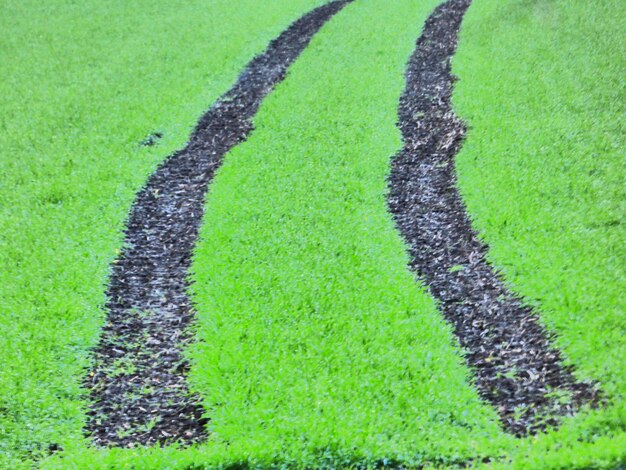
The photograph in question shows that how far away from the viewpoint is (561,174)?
976 cm

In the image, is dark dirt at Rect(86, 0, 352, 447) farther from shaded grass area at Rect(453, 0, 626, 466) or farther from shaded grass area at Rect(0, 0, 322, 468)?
shaded grass area at Rect(453, 0, 626, 466)

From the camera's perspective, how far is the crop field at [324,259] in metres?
6.10

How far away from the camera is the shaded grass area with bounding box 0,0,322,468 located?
6969 mm

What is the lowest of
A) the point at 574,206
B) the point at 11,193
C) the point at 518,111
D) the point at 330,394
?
the point at 330,394

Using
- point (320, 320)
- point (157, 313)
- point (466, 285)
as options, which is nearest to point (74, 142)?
point (157, 313)

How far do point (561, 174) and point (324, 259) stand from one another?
4.20 metres

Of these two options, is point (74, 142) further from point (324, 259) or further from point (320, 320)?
point (320, 320)

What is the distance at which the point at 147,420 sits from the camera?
6.51 metres

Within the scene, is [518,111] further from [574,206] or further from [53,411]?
[53,411]

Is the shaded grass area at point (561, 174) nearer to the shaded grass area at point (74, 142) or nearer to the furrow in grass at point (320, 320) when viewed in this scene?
the furrow in grass at point (320, 320)

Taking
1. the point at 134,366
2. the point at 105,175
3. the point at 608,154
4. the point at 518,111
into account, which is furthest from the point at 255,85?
the point at 134,366

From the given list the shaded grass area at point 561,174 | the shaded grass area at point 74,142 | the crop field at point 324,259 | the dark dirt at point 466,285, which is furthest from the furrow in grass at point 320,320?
the shaded grass area at point 74,142

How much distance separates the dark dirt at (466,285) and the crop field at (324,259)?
0.03m

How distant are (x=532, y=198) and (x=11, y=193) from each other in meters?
8.91
